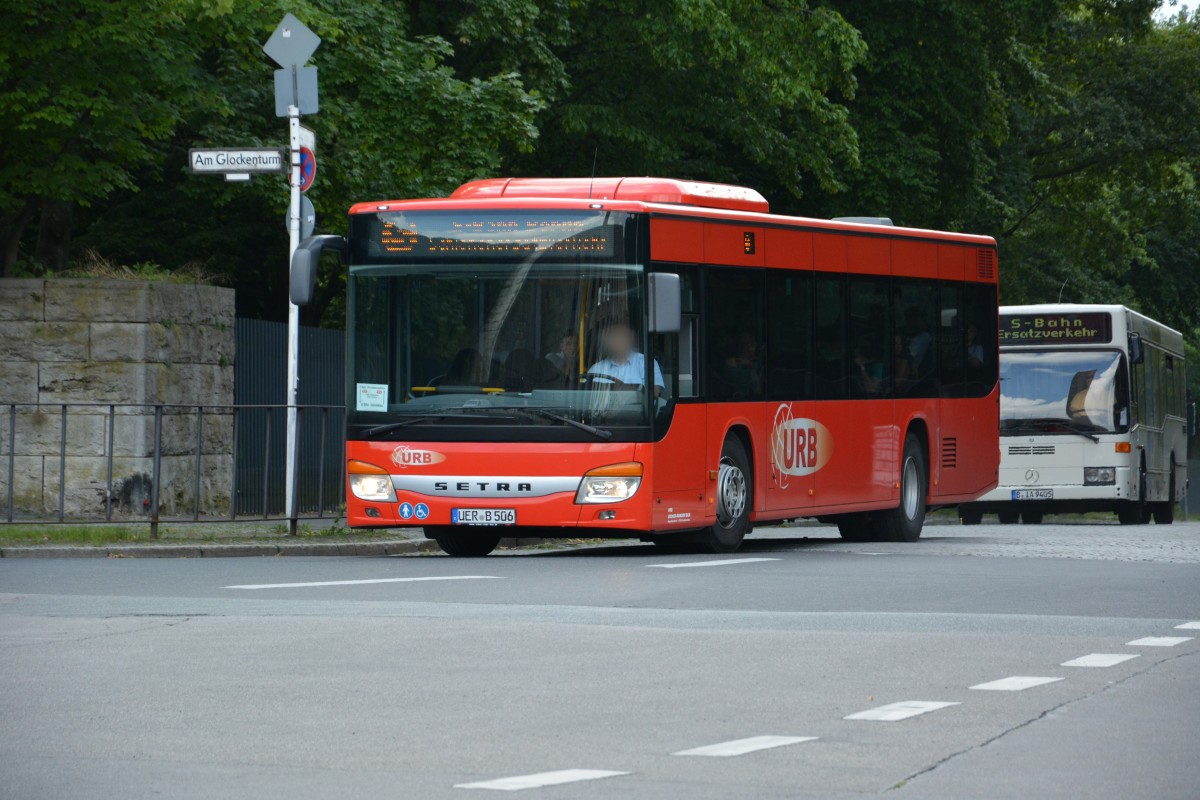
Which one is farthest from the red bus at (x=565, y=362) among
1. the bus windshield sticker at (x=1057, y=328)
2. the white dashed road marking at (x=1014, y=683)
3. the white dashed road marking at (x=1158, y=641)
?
the bus windshield sticker at (x=1057, y=328)

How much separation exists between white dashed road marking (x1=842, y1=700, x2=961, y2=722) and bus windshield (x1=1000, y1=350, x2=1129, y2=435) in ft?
75.9

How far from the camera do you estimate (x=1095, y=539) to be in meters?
23.3

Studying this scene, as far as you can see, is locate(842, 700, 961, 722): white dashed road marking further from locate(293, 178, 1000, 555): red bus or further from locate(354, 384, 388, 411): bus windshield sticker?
locate(354, 384, 388, 411): bus windshield sticker

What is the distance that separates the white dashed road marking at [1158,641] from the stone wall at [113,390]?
10.8 metres

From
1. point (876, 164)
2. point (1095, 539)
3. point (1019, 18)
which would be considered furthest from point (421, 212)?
point (1019, 18)

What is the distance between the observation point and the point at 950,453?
22.3 metres

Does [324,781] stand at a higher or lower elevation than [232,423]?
lower

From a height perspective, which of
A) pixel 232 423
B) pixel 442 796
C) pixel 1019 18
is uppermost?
pixel 1019 18

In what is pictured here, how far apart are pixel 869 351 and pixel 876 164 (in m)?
15.1

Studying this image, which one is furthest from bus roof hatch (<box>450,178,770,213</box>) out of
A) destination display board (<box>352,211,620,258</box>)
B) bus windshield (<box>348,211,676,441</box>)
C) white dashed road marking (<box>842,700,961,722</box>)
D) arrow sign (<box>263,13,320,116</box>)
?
white dashed road marking (<box>842,700,961,722</box>)

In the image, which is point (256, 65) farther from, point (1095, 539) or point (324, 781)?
point (324, 781)

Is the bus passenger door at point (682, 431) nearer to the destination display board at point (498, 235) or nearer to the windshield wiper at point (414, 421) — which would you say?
the destination display board at point (498, 235)

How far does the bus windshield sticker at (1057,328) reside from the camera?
3106cm

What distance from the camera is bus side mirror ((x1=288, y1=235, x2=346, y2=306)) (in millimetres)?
17344
